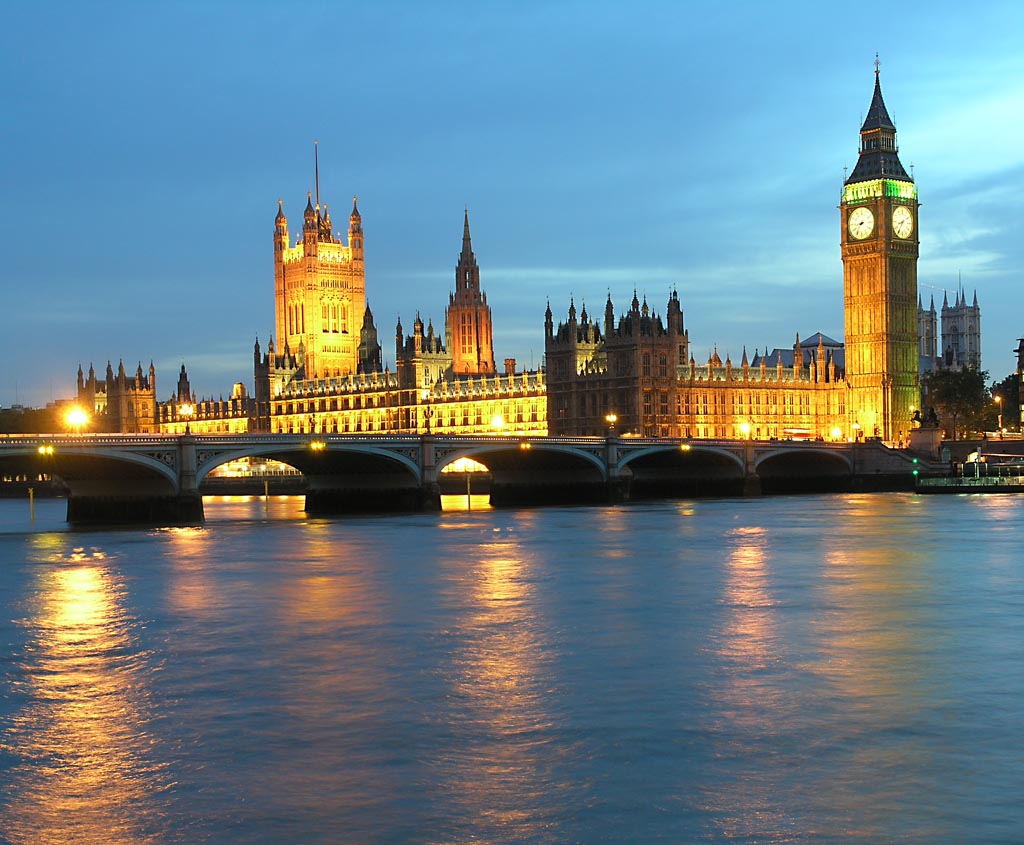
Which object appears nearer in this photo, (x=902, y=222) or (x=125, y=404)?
(x=902, y=222)

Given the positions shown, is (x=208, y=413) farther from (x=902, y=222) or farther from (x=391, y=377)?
(x=902, y=222)

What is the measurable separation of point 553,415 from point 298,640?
93545 mm

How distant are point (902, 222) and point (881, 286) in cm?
605

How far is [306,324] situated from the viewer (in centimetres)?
17988

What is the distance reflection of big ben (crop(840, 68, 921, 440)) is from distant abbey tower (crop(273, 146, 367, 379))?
75.3 meters

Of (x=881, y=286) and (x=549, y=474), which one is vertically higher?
(x=881, y=286)

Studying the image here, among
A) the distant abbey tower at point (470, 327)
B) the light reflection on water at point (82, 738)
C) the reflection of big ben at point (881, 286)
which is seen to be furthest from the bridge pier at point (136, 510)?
the distant abbey tower at point (470, 327)

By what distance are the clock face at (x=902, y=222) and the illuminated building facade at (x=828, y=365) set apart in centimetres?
8

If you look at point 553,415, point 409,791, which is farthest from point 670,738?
point 553,415

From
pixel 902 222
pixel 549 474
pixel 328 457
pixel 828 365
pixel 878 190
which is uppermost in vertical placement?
pixel 878 190

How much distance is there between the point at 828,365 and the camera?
12288 centimetres

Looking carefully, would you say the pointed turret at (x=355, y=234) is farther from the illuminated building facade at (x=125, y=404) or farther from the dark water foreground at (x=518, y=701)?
A: the dark water foreground at (x=518, y=701)

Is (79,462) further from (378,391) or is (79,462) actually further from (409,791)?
(378,391)

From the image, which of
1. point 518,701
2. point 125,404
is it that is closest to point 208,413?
point 125,404
